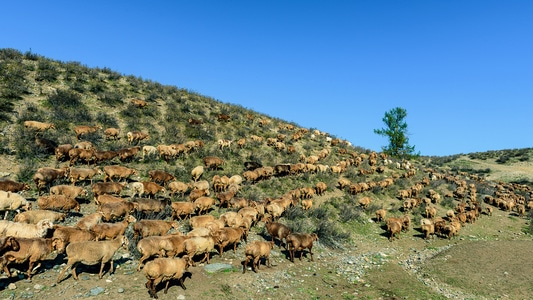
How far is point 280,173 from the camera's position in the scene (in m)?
23.5

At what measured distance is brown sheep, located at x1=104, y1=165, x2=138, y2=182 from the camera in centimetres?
1570

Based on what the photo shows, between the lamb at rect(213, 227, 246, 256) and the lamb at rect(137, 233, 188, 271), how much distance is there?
4.87ft

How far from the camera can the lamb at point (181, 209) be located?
13203 mm

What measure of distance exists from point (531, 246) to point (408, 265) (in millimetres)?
8979

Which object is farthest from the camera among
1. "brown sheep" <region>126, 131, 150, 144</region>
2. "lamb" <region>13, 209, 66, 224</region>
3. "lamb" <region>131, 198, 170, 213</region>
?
"brown sheep" <region>126, 131, 150, 144</region>

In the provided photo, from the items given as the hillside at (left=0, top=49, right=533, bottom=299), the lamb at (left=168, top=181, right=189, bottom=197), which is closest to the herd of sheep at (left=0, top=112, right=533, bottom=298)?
the lamb at (left=168, top=181, right=189, bottom=197)

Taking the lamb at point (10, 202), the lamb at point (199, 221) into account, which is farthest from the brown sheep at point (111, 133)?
the lamb at point (199, 221)

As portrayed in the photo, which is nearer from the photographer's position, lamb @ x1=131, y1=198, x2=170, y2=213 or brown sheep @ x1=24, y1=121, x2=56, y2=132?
lamb @ x1=131, y1=198, x2=170, y2=213

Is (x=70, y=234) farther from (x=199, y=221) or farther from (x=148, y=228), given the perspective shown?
(x=199, y=221)

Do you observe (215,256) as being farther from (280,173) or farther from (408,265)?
(280,173)

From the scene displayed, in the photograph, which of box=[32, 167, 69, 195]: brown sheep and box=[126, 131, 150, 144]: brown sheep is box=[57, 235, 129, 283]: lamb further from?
box=[126, 131, 150, 144]: brown sheep

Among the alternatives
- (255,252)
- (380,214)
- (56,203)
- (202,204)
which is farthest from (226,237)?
(380,214)

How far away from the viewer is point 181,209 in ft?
43.7

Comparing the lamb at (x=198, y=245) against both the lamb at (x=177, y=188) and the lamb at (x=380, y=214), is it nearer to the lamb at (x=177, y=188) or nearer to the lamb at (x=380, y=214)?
the lamb at (x=177, y=188)
